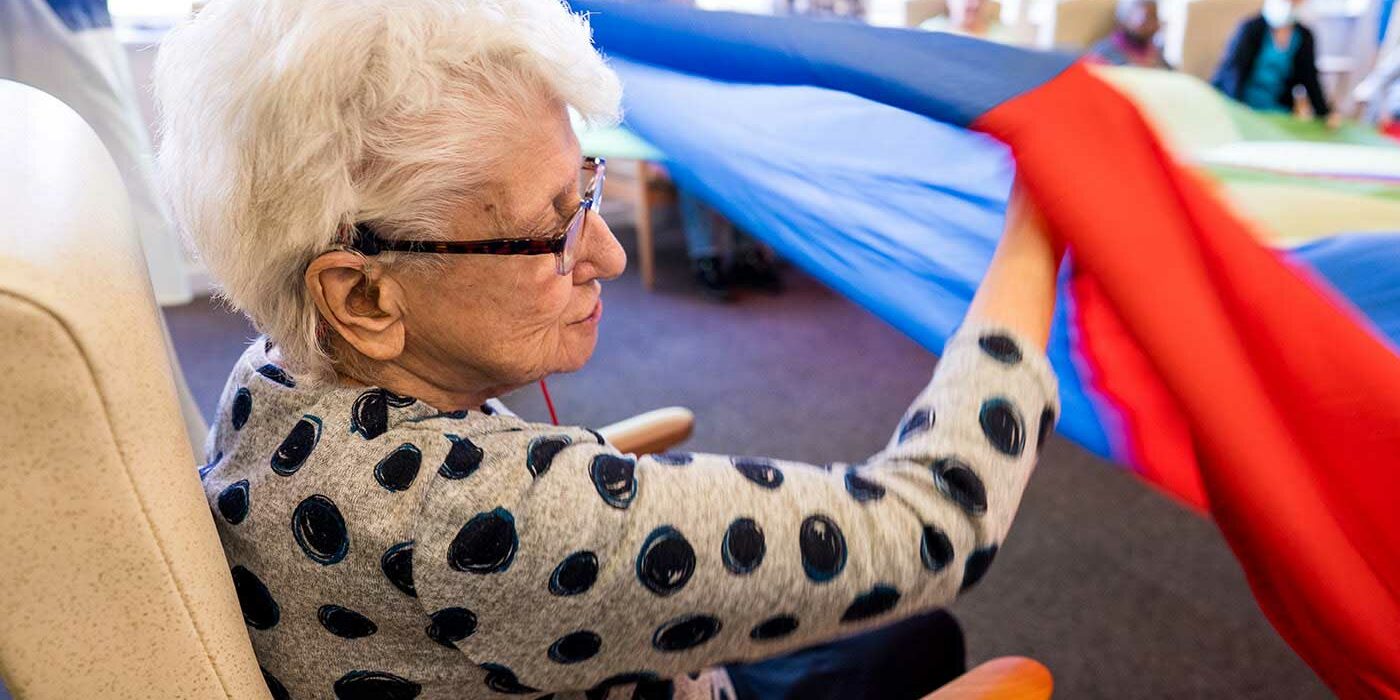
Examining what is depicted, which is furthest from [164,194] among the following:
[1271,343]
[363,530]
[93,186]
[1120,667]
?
[1120,667]

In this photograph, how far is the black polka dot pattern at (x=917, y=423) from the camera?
624 mm

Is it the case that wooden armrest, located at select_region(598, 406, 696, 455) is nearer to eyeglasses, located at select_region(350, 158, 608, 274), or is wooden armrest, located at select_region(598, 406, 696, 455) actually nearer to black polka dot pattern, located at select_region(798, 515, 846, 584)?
eyeglasses, located at select_region(350, 158, 608, 274)

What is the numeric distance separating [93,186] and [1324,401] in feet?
2.78

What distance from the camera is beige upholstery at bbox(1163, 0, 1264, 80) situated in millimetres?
4152

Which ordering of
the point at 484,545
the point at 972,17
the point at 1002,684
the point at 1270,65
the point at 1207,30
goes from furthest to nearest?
the point at 1207,30 → the point at 1270,65 → the point at 972,17 → the point at 1002,684 → the point at 484,545

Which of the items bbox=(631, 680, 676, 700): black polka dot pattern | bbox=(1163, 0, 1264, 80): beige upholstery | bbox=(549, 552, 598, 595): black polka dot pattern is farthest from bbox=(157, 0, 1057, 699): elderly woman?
bbox=(1163, 0, 1264, 80): beige upholstery

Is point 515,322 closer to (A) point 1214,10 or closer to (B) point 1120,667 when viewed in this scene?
(B) point 1120,667

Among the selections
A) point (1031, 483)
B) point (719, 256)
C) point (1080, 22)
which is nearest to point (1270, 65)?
point (1080, 22)

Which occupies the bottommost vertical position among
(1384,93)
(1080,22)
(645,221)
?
(645,221)

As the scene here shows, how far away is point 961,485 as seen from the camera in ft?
1.97

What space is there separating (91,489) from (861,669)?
2.38ft

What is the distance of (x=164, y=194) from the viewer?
2.29 feet

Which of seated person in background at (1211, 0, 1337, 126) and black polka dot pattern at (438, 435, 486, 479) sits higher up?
black polka dot pattern at (438, 435, 486, 479)

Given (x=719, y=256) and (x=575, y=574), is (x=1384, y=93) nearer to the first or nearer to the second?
(x=719, y=256)
